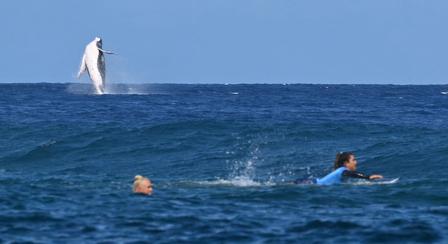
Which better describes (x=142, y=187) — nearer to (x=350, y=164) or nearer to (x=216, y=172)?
(x=350, y=164)

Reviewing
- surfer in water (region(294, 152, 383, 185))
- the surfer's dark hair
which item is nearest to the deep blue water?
surfer in water (region(294, 152, 383, 185))

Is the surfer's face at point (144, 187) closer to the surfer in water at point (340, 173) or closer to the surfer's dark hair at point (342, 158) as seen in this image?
the surfer in water at point (340, 173)

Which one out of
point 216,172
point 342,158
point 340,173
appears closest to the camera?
point 340,173

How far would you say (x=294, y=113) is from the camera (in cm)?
4416

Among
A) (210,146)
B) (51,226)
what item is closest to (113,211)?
(51,226)

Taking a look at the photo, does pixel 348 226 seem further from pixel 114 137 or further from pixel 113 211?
pixel 114 137

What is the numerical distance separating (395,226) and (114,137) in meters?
19.4

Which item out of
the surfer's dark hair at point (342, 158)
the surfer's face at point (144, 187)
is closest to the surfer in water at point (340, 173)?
the surfer's dark hair at point (342, 158)

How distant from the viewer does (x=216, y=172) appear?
83.2 feet

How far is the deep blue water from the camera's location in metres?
14.2

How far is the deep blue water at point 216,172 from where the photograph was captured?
1416 centimetres

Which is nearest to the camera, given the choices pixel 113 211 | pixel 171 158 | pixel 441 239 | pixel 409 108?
pixel 441 239
